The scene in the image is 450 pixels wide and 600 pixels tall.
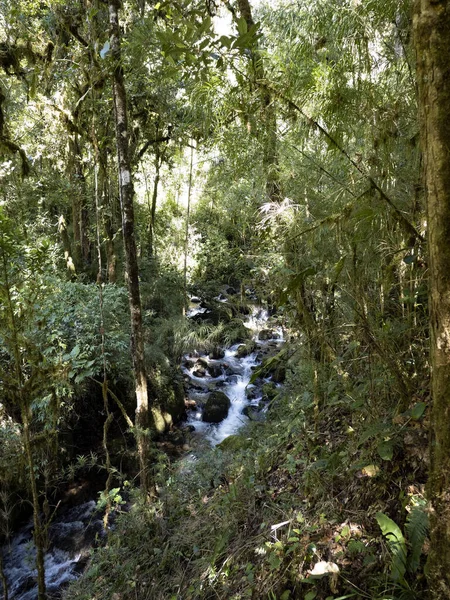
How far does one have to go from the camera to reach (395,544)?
183 cm

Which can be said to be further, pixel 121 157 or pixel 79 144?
pixel 79 144

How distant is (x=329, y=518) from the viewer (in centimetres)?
242

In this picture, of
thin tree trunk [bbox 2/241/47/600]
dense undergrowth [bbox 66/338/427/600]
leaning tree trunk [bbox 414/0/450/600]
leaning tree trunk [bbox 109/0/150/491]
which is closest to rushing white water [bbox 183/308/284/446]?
leaning tree trunk [bbox 109/0/150/491]

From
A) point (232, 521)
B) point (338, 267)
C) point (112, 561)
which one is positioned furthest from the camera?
point (112, 561)

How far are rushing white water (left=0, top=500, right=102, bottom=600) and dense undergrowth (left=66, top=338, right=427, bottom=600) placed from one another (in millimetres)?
1314

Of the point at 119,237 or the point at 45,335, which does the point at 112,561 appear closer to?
the point at 45,335

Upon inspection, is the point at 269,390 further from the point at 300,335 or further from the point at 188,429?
the point at 188,429

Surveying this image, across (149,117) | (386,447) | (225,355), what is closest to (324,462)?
(386,447)

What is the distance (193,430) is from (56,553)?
349 cm

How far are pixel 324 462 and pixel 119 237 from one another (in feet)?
32.3

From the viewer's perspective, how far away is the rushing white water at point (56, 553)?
498cm

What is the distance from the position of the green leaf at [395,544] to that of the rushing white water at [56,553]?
4.03 metres

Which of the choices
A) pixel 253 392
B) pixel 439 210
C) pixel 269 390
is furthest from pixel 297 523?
pixel 253 392

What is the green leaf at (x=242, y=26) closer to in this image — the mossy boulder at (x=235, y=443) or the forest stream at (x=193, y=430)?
the forest stream at (x=193, y=430)
